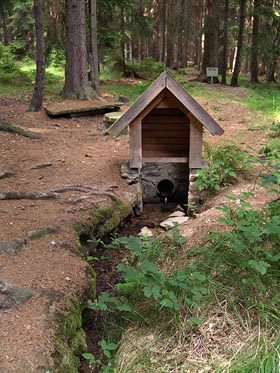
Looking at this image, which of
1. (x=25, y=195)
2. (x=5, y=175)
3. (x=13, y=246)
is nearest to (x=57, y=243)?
(x=13, y=246)

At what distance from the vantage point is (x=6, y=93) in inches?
601

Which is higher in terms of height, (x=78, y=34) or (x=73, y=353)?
(x=78, y=34)

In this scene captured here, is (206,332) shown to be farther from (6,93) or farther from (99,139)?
(6,93)

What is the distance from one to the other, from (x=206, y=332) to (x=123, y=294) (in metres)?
1.07

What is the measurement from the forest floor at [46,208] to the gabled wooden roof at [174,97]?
1.06 metres

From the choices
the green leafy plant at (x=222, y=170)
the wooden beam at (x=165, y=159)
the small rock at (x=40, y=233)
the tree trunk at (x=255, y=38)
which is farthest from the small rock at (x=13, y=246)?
the tree trunk at (x=255, y=38)

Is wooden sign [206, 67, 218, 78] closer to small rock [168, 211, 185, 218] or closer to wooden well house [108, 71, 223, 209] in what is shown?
wooden well house [108, 71, 223, 209]

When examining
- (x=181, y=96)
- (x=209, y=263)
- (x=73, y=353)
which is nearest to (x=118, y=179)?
(x=181, y=96)

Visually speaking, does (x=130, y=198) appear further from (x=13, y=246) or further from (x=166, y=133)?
(x=13, y=246)

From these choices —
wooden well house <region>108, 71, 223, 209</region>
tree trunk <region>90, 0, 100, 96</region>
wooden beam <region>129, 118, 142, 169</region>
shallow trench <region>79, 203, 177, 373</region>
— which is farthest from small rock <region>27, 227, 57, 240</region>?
tree trunk <region>90, 0, 100, 96</region>

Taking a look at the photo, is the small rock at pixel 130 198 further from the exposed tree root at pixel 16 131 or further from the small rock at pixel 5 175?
the exposed tree root at pixel 16 131

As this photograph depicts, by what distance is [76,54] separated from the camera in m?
13.0

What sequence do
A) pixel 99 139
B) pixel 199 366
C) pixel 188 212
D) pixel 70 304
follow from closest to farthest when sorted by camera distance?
1. pixel 199 366
2. pixel 70 304
3. pixel 188 212
4. pixel 99 139

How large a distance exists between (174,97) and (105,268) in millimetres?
3316
